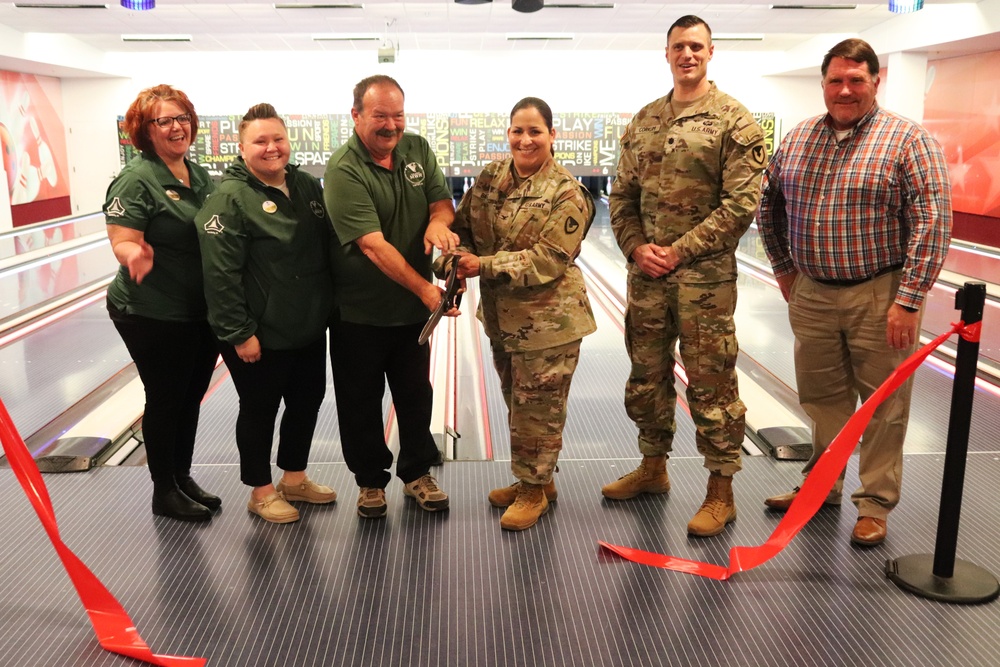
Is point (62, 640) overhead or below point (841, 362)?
below

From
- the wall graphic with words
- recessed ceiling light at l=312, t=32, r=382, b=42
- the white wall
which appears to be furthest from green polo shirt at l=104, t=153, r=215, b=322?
the white wall

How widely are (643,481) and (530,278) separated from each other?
98 centimetres

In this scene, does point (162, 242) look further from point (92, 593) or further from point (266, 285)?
point (92, 593)

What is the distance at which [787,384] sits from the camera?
188 inches

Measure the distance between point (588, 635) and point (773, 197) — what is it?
5.40 feet

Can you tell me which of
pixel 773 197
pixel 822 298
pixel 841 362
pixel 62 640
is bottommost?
pixel 62 640

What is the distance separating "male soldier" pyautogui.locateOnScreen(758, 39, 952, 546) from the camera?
8.47 feet

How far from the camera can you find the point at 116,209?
2691 mm

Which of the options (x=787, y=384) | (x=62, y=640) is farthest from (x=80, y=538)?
(x=787, y=384)

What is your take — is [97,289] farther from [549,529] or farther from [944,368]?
[944,368]

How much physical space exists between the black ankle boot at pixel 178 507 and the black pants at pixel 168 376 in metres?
0.04

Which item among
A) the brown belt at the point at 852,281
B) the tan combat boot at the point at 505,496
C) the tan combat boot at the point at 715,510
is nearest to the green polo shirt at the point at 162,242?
the tan combat boot at the point at 505,496

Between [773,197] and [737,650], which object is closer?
[737,650]

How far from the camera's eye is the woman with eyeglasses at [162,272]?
8.91ft
